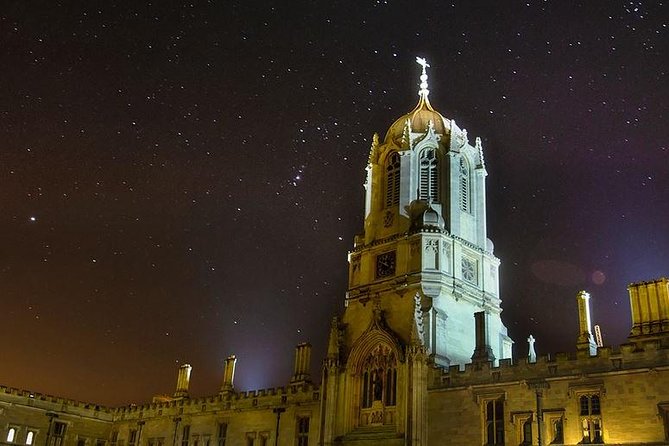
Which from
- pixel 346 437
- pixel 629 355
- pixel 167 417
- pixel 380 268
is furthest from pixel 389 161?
pixel 167 417

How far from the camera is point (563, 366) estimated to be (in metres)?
31.1

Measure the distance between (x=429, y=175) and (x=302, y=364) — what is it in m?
14.3

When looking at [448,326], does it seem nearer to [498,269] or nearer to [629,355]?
[498,269]

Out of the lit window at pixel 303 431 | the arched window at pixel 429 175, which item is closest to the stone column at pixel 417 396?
the lit window at pixel 303 431

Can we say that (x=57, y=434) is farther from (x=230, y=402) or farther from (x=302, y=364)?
(x=302, y=364)

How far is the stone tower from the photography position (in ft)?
121

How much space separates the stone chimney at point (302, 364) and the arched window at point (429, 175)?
12471mm

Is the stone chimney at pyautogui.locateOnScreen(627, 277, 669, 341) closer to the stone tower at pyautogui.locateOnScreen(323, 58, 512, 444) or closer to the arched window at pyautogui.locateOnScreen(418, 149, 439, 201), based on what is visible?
the stone tower at pyautogui.locateOnScreen(323, 58, 512, 444)

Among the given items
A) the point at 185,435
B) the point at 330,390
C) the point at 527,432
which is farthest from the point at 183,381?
the point at 527,432

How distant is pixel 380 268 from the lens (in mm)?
41906

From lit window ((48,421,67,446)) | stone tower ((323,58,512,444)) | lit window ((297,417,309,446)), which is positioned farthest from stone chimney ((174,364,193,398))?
stone tower ((323,58,512,444))

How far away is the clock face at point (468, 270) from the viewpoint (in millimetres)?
41206

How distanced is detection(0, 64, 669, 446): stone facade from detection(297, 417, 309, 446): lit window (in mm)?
89

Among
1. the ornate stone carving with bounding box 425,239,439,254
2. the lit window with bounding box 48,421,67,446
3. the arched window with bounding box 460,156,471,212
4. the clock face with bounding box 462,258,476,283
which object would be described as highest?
the arched window with bounding box 460,156,471,212
